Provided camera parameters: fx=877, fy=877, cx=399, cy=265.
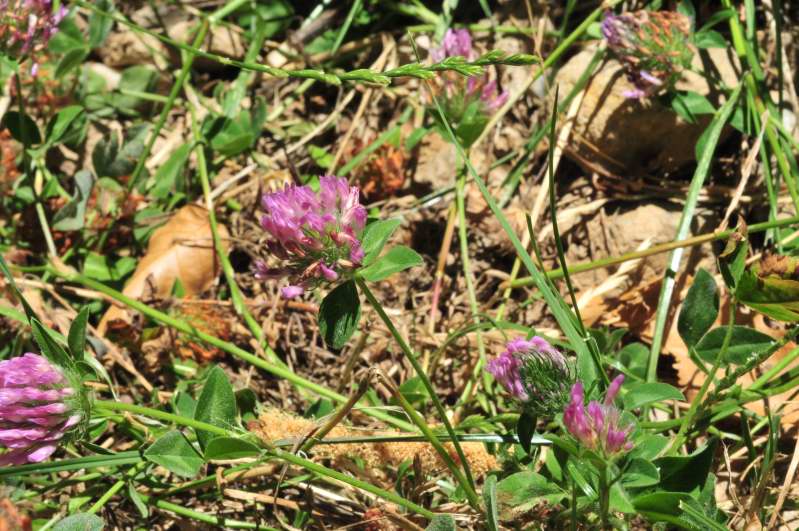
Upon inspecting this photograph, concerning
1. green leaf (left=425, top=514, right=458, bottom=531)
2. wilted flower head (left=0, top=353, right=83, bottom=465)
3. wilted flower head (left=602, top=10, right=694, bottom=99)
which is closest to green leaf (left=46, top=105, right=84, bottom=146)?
wilted flower head (left=0, top=353, right=83, bottom=465)

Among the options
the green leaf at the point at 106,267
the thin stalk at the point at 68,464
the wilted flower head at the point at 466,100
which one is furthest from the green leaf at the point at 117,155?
the thin stalk at the point at 68,464

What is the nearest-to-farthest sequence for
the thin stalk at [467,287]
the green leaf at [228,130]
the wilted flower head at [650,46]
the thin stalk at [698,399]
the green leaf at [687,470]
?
the green leaf at [687,470] → the thin stalk at [698,399] → the thin stalk at [467,287] → the wilted flower head at [650,46] → the green leaf at [228,130]

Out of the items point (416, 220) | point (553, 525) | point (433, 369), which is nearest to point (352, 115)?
point (416, 220)

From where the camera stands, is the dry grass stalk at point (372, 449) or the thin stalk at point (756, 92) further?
the thin stalk at point (756, 92)

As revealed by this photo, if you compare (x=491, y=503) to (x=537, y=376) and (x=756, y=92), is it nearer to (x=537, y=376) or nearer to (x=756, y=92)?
(x=537, y=376)

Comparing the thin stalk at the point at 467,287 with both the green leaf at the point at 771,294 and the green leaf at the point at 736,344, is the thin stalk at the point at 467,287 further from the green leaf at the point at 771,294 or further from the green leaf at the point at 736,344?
the green leaf at the point at 771,294

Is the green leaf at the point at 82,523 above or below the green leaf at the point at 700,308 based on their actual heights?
below

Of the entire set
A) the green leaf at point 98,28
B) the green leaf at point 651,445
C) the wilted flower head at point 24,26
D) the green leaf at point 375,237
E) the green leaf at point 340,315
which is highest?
the wilted flower head at point 24,26

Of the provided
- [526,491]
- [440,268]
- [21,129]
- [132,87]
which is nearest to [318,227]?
[526,491]
